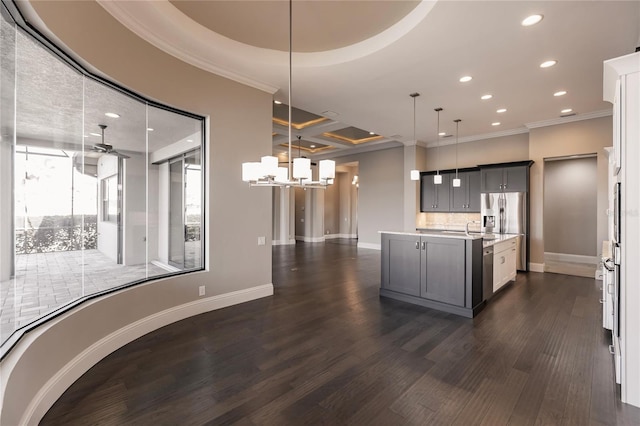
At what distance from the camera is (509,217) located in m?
6.67

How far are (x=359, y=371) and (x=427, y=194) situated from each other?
6.91 metres

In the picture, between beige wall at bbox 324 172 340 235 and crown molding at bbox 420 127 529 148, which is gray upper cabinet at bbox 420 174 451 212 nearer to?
crown molding at bbox 420 127 529 148

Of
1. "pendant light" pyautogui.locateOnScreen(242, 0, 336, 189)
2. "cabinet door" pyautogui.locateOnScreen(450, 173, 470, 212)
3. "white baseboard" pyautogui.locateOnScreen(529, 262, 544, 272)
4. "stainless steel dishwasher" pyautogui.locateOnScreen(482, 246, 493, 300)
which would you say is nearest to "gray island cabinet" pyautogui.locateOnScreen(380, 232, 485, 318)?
"stainless steel dishwasher" pyautogui.locateOnScreen(482, 246, 493, 300)

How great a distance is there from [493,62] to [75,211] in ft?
17.2

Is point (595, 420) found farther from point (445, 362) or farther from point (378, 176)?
point (378, 176)

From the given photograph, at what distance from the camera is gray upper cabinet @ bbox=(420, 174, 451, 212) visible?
8.11m

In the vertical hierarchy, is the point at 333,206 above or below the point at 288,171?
below

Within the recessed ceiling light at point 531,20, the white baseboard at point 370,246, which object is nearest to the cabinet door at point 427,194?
the white baseboard at point 370,246

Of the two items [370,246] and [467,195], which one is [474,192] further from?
[370,246]

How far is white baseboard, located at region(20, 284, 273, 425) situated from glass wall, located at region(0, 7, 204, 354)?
1.50 ft

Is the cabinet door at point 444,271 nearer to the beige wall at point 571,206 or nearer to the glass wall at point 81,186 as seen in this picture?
the glass wall at point 81,186

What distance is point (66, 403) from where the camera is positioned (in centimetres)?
210

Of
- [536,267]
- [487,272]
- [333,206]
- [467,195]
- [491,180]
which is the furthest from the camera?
[333,206]

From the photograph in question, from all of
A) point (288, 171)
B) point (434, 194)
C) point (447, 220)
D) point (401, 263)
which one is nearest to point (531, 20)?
point (288, 171)
